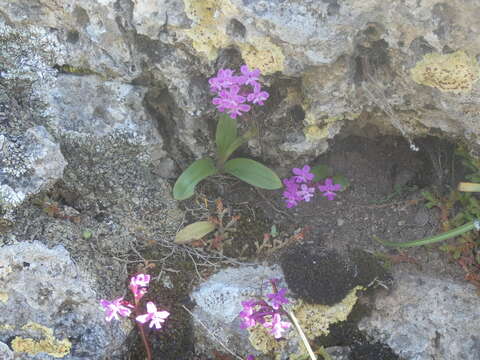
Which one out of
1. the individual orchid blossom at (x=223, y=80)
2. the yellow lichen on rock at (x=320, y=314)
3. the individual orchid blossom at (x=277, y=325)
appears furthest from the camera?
the yellow lichen on rock at (x=320, y=314)

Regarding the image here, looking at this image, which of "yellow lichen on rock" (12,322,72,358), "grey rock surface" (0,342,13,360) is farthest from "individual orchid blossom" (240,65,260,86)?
"grey rock surface" (0,342,13,360)

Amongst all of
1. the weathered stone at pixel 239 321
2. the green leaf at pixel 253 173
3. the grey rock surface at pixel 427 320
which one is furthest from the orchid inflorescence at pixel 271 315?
the green leaf at pixel 253 173

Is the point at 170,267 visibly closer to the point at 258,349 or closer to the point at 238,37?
the point at 258,349

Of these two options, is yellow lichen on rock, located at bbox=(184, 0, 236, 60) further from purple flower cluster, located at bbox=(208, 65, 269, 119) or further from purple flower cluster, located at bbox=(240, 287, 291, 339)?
purple flower cluster, located at bbox=(240, 287, 291, 339)

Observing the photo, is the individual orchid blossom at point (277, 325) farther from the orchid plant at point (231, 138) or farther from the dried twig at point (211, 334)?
the orchid plant at point (231, 138)

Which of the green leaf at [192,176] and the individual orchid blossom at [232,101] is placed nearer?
the individual orchid blossom at [232,101]

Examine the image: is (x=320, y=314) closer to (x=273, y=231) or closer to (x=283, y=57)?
(x=273, y=231)

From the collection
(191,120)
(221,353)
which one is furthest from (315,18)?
(221,353)

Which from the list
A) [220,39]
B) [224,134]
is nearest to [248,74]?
[220,39]
